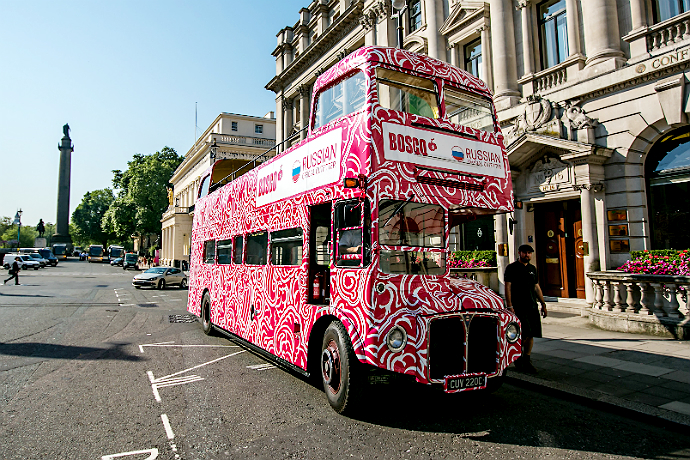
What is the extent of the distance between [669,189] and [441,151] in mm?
9169

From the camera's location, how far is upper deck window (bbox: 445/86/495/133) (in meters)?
6.18

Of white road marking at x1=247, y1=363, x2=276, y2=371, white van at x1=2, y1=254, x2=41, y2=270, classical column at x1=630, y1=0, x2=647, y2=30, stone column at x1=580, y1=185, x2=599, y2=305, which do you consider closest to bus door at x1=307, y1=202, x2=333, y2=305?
white road marking at x1=247, y1=363, x2=276, y2=371

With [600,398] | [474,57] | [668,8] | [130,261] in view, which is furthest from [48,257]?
[600,398]

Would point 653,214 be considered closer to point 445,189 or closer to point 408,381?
point 445,189

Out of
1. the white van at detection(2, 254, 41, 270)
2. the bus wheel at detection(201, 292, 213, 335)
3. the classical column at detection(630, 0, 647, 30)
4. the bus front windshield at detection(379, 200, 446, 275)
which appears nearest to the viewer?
the bus front windshield at detection(379, 200, 446, 275)

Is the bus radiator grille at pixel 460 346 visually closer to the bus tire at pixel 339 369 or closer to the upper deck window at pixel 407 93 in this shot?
the bus tire at pixel 339 369

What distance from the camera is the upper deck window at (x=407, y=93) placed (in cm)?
554

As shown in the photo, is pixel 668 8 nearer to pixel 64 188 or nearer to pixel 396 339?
pixel 396 339

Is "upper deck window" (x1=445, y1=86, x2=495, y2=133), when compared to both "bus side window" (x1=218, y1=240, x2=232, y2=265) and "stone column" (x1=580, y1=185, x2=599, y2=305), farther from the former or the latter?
"stone column" (x1=580, y1=185, x2=599, y2=305)

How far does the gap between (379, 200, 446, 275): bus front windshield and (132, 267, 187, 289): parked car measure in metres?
24.8

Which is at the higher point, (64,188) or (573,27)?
(64,188)

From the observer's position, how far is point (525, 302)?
6867 millimetres

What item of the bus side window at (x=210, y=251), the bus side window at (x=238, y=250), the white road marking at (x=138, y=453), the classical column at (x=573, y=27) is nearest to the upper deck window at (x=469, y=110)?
the bus side window at (x=238, y=250)

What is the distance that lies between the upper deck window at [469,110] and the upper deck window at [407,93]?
Result: 354mm
